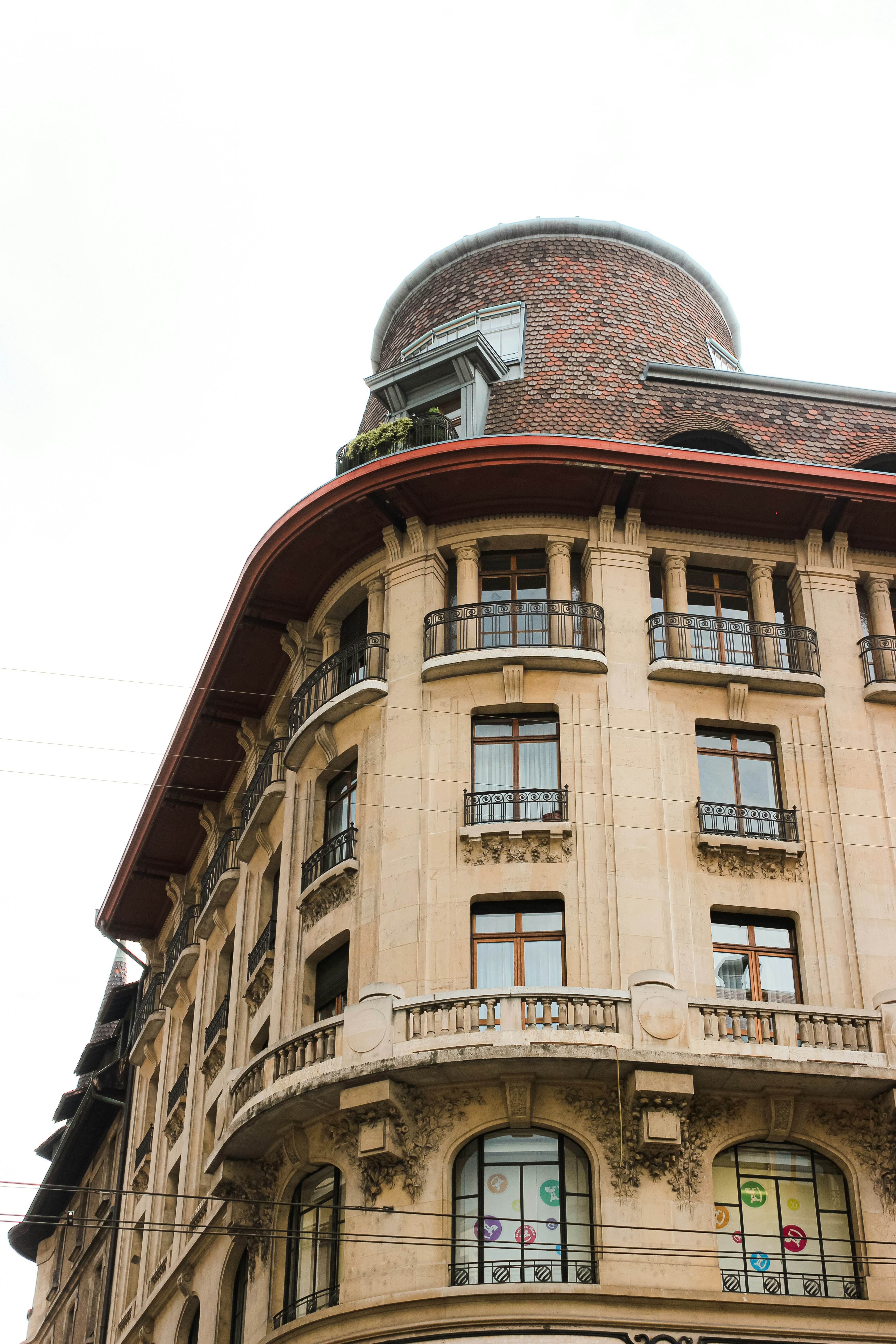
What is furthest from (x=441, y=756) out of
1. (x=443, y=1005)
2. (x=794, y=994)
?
(x=794, y=994)

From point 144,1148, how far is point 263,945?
12.2 meters

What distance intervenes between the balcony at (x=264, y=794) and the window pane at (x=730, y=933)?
984 centimetres

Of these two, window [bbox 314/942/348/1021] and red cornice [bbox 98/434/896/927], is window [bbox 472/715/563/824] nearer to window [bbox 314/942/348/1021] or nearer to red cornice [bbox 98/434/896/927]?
window [bbox 314/942/348/1021]

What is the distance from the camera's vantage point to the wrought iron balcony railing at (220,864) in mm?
38375

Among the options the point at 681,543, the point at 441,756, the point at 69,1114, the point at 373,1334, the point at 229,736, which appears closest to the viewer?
the point at 373,1334

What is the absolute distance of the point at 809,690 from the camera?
30953mm

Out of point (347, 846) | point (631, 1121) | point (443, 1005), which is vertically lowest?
point (631, 1121)

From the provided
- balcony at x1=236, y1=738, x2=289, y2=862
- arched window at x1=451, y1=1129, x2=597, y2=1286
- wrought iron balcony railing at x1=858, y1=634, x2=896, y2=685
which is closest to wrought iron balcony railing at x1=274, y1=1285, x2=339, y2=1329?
arched window at x1=451, y1=1129, x2=597, y2=1286

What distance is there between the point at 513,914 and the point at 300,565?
9675 millimetres

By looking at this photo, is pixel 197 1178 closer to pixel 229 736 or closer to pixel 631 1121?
pixel 229 736

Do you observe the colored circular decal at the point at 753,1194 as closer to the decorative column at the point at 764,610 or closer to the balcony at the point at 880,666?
the balcony at the point at 880,666

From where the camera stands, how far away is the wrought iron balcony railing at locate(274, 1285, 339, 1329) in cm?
2644

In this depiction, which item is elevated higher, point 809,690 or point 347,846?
point 809,690

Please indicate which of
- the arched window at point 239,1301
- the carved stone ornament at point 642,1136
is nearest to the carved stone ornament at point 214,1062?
the arched window at point 239,1301
